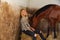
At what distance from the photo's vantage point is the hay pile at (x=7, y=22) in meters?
2.66

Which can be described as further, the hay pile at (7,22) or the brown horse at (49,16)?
the brown horse at (49,16)

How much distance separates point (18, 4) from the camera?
3213 mm

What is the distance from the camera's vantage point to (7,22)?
2.77 metres

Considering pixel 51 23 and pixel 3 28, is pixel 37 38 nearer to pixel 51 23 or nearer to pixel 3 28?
pixel 51 23

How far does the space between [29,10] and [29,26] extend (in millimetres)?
647

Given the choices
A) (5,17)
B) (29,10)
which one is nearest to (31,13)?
(29,10)

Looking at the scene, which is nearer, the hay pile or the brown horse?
the hay pile

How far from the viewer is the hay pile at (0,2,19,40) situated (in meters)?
2.66

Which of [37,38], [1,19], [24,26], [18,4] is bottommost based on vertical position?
[37,38]

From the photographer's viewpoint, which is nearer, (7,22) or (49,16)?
(7,22)

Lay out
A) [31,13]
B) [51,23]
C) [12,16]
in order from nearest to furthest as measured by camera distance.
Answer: [12,16]
[51,23]
[31,13]

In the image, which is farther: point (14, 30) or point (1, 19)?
point (14, 30)

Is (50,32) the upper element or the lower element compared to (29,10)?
lower

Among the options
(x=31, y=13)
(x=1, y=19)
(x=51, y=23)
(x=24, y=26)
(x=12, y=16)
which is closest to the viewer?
(x=1, y=19)
